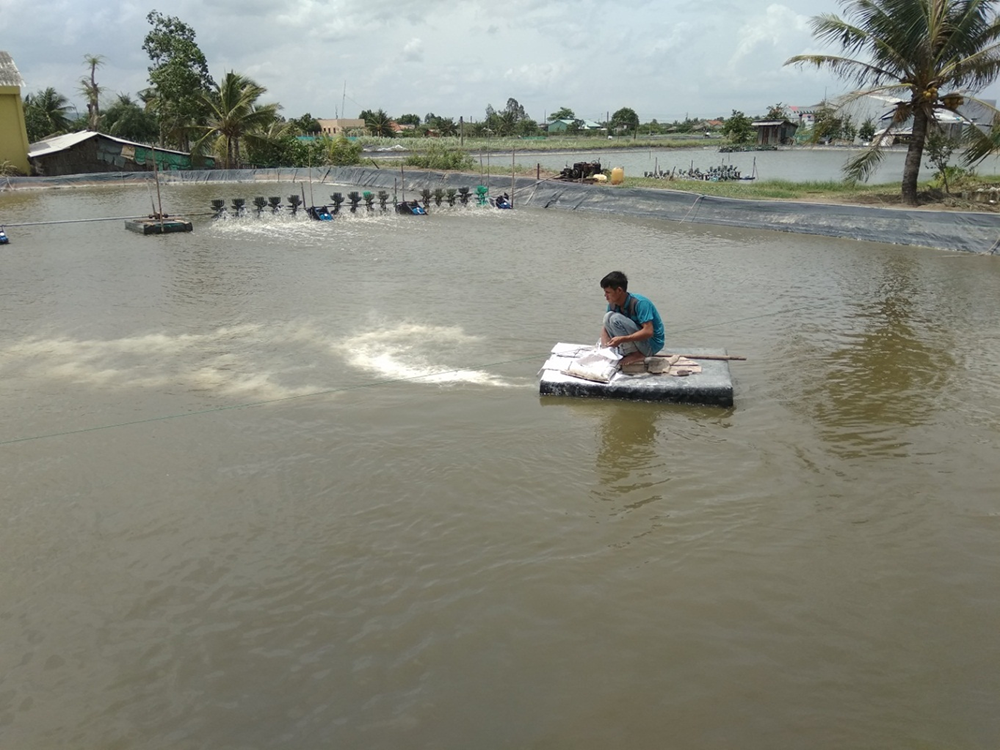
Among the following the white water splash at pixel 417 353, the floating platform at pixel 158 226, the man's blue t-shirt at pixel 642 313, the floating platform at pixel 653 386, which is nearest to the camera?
the floating platform at pixel 653 386

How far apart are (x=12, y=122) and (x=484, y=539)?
3631 centimetres

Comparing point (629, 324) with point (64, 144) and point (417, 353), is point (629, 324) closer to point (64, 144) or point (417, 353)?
point (417, 353)

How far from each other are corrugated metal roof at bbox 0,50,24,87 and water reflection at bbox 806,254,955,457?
117 feet

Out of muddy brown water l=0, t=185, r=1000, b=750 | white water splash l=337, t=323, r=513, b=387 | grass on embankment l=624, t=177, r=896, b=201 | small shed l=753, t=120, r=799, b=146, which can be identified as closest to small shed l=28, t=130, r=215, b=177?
grass on embankment l=624, t=177, r=896, b=201

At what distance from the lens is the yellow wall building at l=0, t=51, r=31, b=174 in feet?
104

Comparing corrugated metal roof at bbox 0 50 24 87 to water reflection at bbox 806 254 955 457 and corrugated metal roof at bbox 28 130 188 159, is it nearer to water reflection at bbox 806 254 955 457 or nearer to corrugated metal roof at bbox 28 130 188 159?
corrugated metal roof at bbox 28 130 188 159

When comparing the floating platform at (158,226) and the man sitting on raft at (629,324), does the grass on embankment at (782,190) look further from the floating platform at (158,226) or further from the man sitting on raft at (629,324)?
the man sitting on raft at (629,324)

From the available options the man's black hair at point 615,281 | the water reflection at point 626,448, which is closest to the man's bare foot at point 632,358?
the water reflection at point 626,448

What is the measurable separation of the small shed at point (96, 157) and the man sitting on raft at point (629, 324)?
1228 inches

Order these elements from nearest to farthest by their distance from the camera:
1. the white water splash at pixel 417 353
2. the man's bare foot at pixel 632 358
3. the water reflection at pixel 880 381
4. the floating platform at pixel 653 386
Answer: the water reflection at pixel 880 381
the floating platform at pixel 653 386
the man's bare foot at pixel 632 358
the white water splash at pixel 417 353

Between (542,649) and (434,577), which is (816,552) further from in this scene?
(434,577)

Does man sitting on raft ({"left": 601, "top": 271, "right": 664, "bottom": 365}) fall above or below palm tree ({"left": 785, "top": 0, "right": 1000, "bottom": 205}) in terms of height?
below

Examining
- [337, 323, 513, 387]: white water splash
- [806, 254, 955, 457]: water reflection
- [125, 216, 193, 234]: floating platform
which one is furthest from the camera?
[125, 216, 193, 234]: floating platform

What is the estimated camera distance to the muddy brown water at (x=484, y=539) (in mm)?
3402
